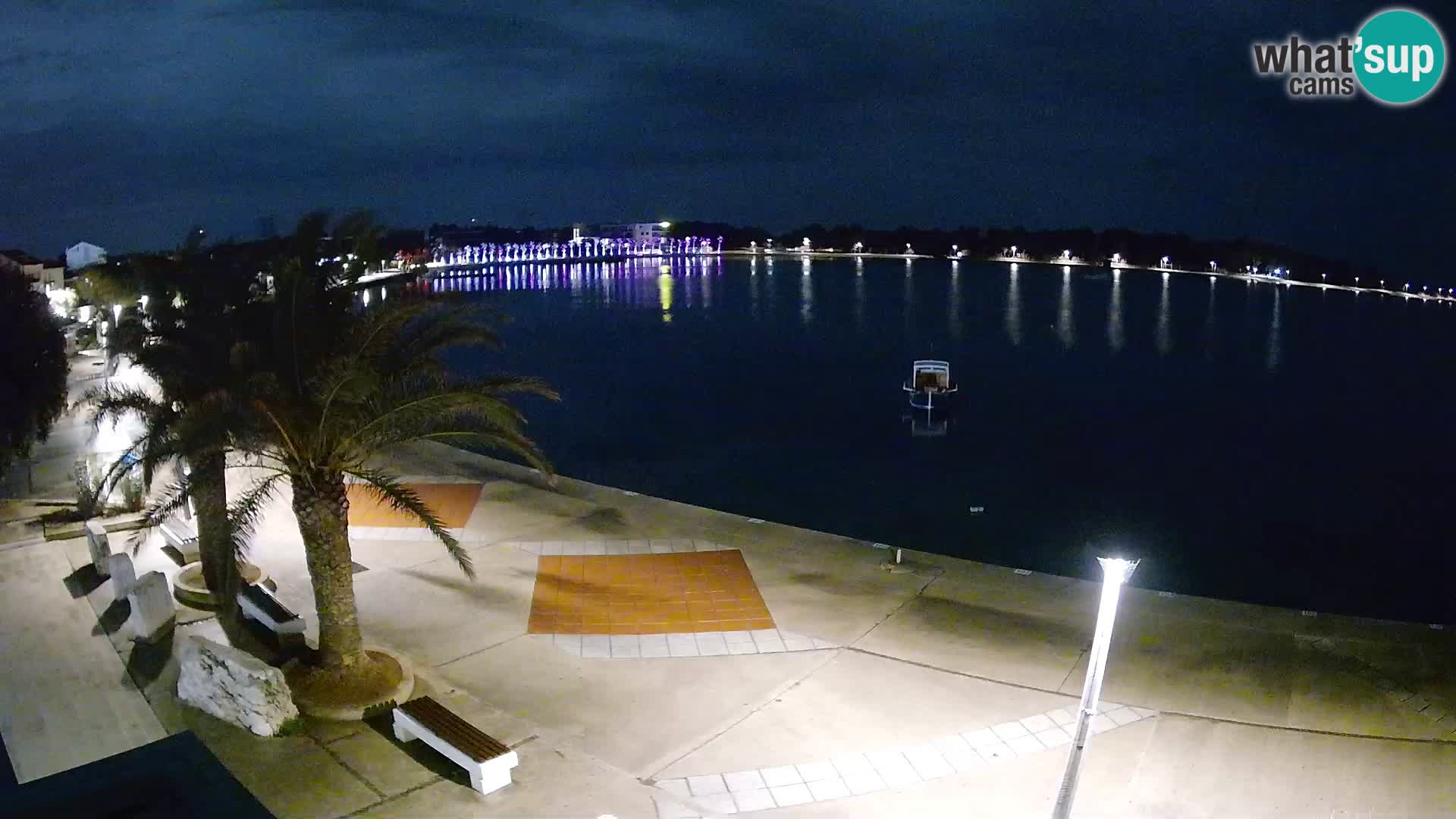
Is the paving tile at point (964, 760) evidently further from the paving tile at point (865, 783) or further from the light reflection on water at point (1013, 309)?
the light reflection on water at point (1013, 309)

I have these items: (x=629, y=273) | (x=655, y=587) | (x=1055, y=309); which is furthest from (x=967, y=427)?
A: (x=629, y=273)

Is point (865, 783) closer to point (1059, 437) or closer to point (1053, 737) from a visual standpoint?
point (1053, 737)

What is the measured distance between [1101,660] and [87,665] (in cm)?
897

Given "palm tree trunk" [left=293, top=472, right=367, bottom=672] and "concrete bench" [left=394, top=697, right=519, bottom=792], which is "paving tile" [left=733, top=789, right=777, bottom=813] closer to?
"concrete bench" [left=394, top=697, right=519, bottom=792]

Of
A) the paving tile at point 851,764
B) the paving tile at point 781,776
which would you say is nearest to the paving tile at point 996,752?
the paving tile at point 851,764

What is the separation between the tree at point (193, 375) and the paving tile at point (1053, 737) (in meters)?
6.76

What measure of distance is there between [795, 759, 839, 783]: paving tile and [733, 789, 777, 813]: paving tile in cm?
39

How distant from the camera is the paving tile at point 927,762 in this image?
8.12m

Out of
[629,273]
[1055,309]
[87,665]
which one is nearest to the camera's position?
[87,665]

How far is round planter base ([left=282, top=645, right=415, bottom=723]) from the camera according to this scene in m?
8.59

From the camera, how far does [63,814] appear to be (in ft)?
12.5

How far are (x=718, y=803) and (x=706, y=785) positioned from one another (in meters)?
0.31

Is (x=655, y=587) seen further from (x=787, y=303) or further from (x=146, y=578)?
(x=787, y=303)

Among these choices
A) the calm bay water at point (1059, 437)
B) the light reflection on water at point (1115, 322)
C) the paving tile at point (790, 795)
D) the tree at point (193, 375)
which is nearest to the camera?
the paving tile at point (790, 795)
